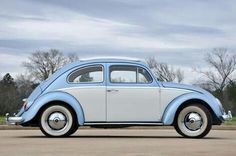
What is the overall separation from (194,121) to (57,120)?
295 cm

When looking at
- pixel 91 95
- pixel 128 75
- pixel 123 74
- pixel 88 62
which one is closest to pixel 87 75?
pixel 88 62

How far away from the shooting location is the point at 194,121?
12773 millimetres

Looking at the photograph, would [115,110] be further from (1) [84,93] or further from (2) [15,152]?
(2) [15,152]

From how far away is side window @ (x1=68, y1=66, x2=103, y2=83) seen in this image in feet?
42.3

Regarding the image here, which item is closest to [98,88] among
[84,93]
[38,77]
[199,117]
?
[84,93]

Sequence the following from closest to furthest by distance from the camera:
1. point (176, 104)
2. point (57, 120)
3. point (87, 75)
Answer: point (176, 104), point (57, 120), point (87, 75)

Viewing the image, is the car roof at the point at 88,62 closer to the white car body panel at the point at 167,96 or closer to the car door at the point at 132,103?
the car door at the point at 132,103

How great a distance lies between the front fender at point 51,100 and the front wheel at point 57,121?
14cm

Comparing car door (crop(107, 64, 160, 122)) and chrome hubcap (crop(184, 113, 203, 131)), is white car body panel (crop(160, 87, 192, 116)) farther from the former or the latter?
chrome hubcap (crop(184, 113, 203, 131))

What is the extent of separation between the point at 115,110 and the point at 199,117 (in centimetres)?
182

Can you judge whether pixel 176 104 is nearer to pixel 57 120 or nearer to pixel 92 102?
pixel 92 102

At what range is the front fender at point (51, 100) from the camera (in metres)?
12.6

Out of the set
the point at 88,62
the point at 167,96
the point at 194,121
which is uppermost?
the point at 88,62

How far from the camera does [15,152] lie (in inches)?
346
